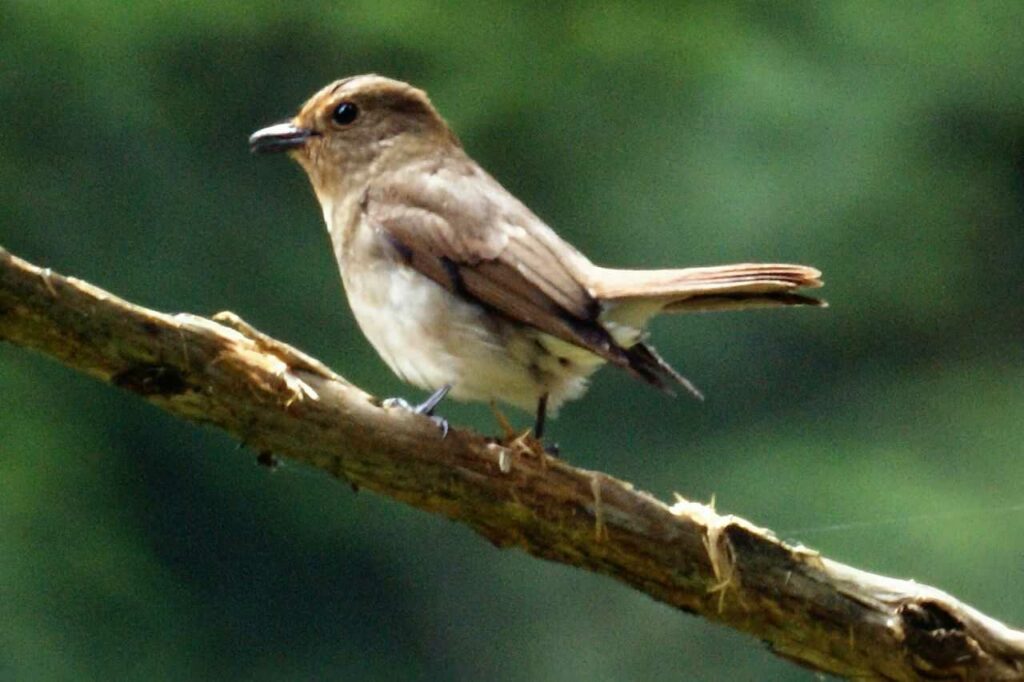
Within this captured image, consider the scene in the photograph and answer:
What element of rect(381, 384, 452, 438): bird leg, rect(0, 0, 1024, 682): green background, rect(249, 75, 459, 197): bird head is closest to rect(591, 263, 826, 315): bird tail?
rect(381, 384, 452, 438): bird leg

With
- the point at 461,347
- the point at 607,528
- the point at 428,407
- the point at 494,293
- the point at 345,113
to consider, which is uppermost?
the point at 345,113

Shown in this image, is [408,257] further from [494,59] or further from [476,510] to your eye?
[494,59]

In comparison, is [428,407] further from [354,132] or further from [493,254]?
[354,132]

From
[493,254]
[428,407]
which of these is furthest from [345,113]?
[428,407]

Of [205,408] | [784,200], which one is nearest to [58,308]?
[205,408]

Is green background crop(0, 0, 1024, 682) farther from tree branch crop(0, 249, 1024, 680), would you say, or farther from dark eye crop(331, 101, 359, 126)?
tree branch crop(0, 249, 1024, 680)
